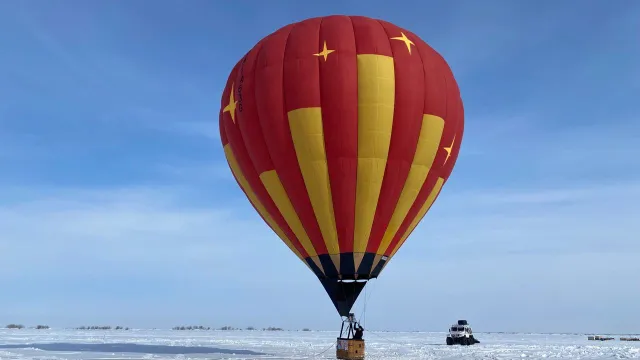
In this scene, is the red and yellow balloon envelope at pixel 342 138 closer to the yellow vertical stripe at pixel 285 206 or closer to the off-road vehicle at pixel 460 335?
the yellow vertical stripe at pixel 285 206

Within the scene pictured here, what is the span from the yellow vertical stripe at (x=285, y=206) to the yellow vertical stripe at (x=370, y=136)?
6.01 ft

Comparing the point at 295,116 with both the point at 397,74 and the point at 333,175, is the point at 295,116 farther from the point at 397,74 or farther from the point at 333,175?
the point at 397,74

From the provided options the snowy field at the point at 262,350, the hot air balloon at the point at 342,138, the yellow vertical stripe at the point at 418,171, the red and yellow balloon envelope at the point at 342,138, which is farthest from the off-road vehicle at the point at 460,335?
the yellow vertical stripe at the point at 418,171

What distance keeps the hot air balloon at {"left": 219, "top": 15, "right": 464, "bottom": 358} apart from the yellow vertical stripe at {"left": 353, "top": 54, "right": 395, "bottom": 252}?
33 mm

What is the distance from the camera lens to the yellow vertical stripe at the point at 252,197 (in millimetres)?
21312

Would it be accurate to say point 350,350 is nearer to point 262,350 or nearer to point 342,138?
point 342,138

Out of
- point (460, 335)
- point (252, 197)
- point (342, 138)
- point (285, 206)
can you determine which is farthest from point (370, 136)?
point (460, 335)

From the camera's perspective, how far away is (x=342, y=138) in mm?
18984

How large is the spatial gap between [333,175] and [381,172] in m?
1.62

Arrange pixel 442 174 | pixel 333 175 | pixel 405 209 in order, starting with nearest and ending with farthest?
pixel 333 175, pixel 405 209, pixel 442 174

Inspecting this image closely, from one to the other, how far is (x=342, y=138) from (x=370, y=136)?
0.93 meters

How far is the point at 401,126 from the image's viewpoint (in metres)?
19.6

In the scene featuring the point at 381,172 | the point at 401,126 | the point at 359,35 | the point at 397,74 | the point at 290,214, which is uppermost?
the point at 359,35

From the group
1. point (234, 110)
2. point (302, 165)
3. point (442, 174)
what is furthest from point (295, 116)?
point (442, 174)
